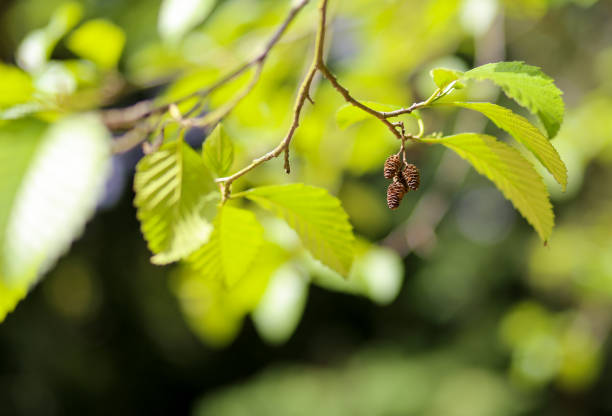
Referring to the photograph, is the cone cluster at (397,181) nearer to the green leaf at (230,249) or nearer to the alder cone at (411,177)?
the alder cone at (411,177)

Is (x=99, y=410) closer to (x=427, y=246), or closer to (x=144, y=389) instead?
(x=144, y=389)

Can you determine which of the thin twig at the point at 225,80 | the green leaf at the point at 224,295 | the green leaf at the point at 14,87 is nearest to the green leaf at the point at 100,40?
the green leaf at the point at 14,87

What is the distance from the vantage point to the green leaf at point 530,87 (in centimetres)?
42

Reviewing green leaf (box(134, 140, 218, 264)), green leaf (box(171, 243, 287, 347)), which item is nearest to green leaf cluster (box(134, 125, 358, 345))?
green leaf (box(134, 140, 218, 264))

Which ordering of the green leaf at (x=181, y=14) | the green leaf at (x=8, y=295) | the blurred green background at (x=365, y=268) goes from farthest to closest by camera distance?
1. the blurred green background at (x=365, y=268)
2. the green leaf at (x=181, y=14)
3. the green leaf at (x=8, y=295)

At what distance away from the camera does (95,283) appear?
22.4 ft

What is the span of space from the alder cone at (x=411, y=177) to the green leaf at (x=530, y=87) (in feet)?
0.37

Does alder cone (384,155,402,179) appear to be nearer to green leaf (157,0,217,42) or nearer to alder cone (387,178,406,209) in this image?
alder cone (387,178,406,209)

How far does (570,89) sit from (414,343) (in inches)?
277

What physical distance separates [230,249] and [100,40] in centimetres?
63

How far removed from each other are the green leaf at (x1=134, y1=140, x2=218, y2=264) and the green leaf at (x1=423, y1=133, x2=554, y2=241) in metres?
0.22

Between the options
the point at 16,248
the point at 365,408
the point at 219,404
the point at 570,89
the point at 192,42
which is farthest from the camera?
the point at 219,404

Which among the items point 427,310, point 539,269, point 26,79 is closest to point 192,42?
point 26,79

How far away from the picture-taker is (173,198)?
0.48 meters
